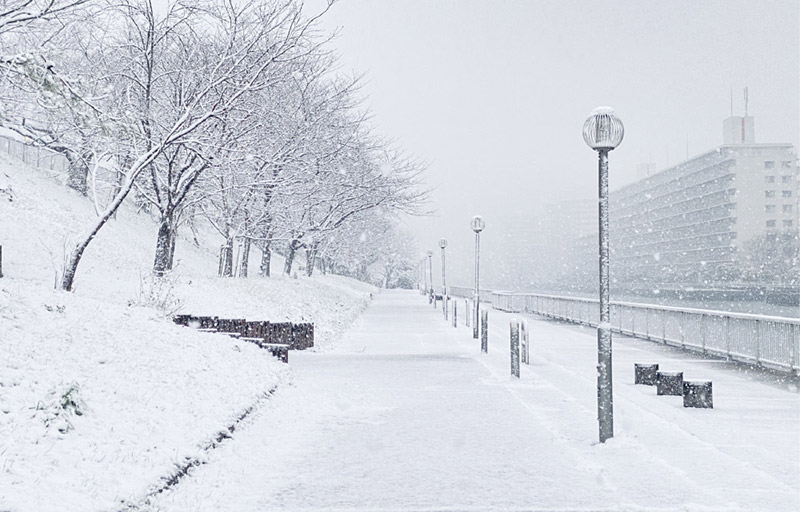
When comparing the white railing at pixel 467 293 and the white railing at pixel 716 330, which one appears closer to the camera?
the white railing at pixel 716 330

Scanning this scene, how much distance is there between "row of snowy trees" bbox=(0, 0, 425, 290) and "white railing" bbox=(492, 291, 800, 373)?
11.3 meters

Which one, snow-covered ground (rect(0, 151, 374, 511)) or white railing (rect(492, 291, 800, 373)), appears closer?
snow-covered ground (rect(0, 151, 374, 511))

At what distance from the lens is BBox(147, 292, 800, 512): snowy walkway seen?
6207 mm

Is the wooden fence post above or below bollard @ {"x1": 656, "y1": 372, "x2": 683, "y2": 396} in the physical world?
above

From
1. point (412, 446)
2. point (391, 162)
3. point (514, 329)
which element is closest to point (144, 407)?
point (412, 446)

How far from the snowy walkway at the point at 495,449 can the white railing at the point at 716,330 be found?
1427 mm

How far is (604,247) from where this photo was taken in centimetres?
848

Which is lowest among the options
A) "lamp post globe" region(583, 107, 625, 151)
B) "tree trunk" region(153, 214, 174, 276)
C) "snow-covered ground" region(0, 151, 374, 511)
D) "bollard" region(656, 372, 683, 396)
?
"bollard" region(656, 372, 683, 396)

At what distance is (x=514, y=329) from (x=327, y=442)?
20.3 ft

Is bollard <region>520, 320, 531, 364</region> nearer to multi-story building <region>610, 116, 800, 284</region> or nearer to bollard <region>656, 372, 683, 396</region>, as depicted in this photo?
bollard <region>656, 372, 683, 396</region>

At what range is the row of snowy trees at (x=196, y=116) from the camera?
45.6 feet

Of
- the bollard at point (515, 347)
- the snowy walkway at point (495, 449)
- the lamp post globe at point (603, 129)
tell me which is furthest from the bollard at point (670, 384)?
the lamp post globe at point (603, 129)

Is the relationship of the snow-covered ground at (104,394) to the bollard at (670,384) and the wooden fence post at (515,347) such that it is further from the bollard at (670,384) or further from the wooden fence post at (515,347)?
the bollard at (670,384)

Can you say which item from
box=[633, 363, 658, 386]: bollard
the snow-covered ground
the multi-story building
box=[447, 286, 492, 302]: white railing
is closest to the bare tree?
the snow-covered ground
